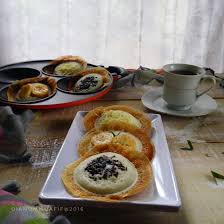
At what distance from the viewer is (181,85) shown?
0.79 meters

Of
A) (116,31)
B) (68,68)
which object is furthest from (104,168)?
(116,31)

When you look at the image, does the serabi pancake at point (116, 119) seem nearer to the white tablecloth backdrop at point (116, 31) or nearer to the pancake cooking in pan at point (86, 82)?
the pancake cooking in pan at point (86, 82)

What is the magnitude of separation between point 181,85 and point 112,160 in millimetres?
329

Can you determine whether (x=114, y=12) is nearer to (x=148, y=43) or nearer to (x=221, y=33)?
(x=148, y=43)

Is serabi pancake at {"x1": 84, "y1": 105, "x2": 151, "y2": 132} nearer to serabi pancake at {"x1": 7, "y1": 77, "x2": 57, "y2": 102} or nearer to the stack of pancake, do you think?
the stack of pancake

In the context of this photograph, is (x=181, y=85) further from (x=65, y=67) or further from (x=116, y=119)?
(x=65, y=67)

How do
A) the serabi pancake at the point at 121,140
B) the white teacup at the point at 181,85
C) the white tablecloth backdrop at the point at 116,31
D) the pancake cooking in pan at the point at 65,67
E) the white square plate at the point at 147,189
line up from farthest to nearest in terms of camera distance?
the white tablecloth backdrop at the point at 116,31 → the pancake cooking in pan at the point at 65,67 → the white teacup at the point at 181,85 → the serabi pancake at the point at 121,140 → the white square plate at the point at 147,189

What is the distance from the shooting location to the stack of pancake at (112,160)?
49 centimetres

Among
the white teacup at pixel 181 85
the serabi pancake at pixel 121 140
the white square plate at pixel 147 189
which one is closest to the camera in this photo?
the white square plate at pixel 147 189

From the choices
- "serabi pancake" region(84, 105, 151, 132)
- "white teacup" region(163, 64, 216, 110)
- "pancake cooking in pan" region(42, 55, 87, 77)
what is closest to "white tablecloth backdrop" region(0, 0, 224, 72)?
"pancake cooking in pan" region(42, 55, 87, 77)

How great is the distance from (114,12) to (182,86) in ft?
2.56

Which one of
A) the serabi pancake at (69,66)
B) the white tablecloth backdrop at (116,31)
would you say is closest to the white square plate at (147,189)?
the serabi pancake at (69,66)

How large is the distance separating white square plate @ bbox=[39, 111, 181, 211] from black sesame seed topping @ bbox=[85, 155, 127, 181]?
0.15ft

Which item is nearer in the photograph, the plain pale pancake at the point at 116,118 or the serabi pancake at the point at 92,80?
the plain pale pancake at the point at 116,118
